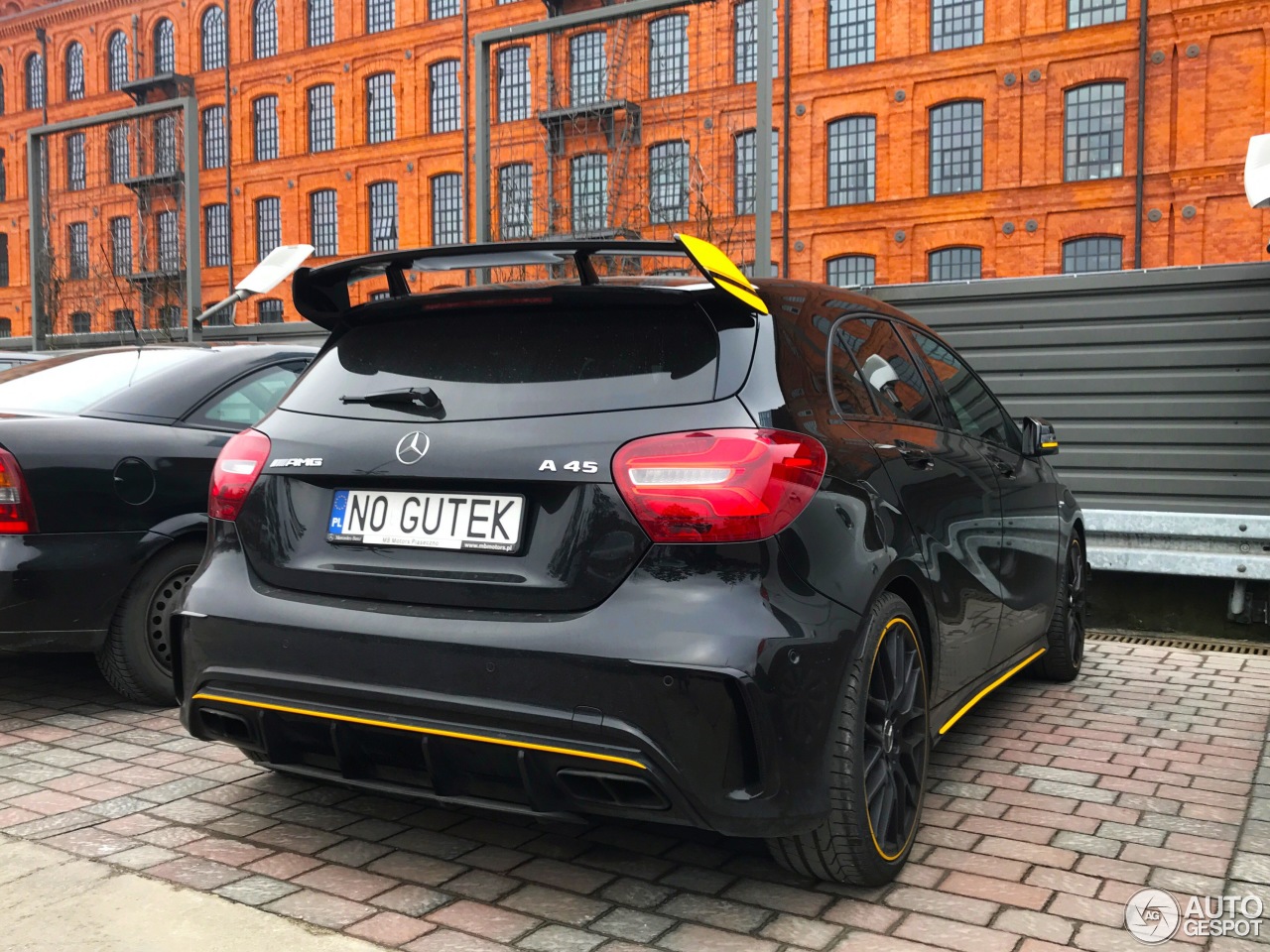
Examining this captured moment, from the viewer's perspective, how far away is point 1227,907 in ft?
10.2

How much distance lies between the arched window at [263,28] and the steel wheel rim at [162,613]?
48.0m

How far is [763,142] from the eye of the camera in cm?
725

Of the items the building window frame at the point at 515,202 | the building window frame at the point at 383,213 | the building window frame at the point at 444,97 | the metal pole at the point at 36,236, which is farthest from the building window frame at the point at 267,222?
the building window frame at the point at 515,202

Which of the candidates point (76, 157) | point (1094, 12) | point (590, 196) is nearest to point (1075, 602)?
point (590, 196)

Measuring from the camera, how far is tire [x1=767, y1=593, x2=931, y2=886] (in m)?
2.93

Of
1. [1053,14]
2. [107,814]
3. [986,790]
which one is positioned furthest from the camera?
[1053,14]

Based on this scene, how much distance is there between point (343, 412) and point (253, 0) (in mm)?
50916

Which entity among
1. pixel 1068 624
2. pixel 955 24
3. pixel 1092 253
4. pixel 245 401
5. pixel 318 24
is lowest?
pixel 1068 624

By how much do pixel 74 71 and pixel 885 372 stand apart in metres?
57.9

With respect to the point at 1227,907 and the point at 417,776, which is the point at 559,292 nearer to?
the point at 417,776

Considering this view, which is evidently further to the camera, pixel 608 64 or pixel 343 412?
pixel 608 64

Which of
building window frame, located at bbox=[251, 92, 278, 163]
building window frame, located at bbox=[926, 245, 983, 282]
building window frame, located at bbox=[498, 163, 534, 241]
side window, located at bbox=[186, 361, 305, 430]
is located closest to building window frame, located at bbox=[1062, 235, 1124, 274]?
building window frame, located at bbox=[926, 245, 983, 282]

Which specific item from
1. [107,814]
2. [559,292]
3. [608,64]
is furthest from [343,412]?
[608,64]

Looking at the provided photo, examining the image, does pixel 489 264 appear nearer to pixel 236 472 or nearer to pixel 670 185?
pixel 236 472
